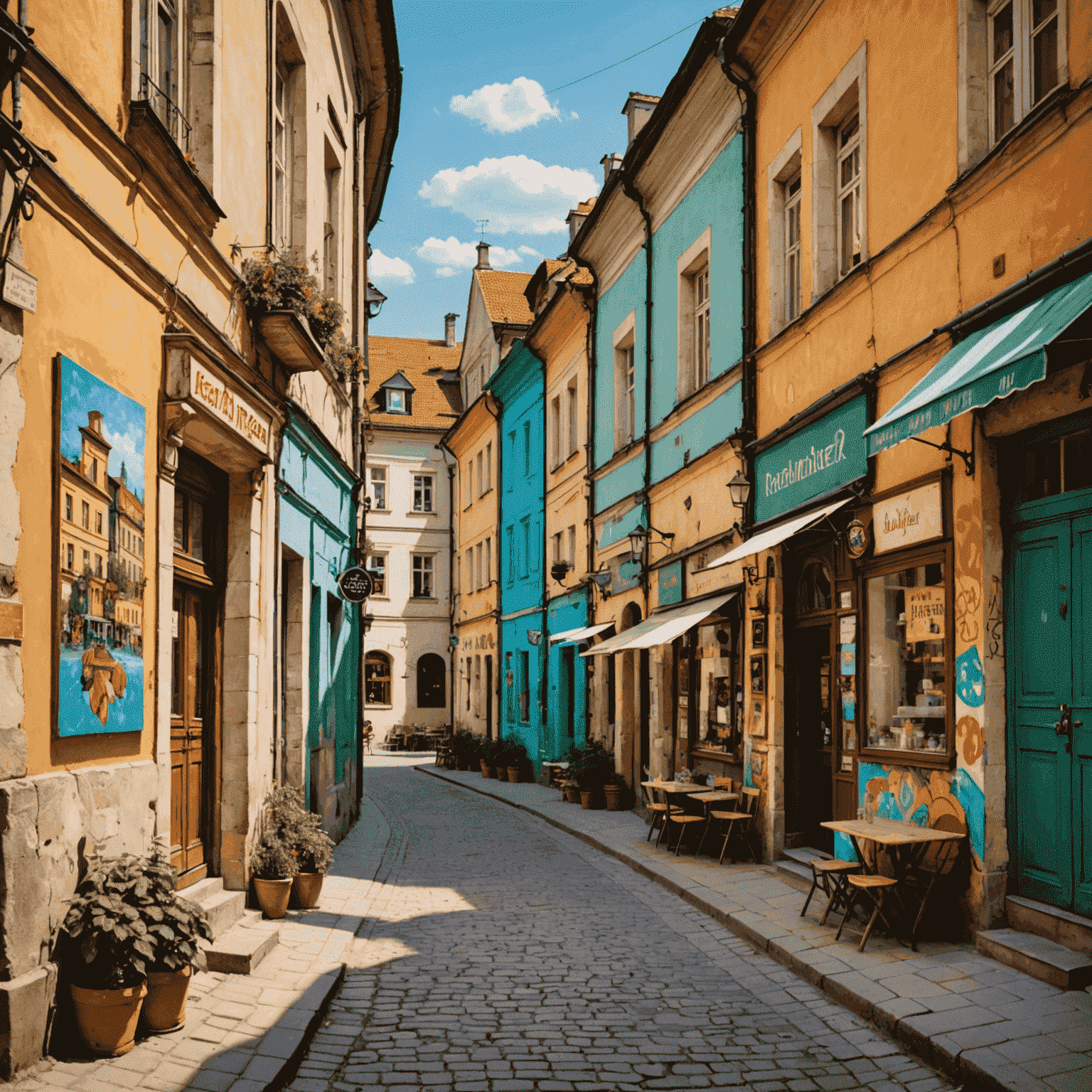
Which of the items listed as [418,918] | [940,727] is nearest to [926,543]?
[940,727]

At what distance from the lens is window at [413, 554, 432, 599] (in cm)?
4225

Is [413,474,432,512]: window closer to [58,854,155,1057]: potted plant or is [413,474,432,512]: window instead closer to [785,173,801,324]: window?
[785,173,801,324]: window

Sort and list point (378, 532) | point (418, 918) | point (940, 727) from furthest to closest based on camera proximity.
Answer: point (378, 532)
point (418, 918)
point (940, 727)

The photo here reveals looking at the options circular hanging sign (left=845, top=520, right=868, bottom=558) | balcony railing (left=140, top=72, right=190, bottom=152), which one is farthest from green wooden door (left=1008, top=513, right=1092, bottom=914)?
balcony railing (left=140, top=72, right=190, bottom=152)

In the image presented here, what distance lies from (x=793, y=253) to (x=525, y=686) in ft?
53.9

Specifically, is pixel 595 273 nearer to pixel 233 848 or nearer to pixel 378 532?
pixel 233 848

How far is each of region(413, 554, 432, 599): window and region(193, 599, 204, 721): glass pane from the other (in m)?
33.4

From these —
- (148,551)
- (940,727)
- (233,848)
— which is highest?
(148,551)

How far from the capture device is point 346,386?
1438 cm

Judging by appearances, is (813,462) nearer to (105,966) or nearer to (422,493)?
(105,966)

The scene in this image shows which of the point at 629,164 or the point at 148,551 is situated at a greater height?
the point at 629,164

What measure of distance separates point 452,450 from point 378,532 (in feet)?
22.3

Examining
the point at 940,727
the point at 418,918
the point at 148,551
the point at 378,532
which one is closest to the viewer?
the point at 148,551

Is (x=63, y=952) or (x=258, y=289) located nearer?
(x=63, y=952)
